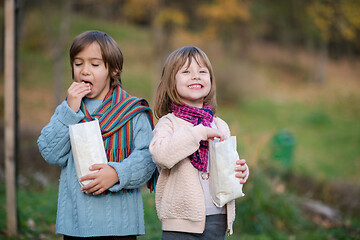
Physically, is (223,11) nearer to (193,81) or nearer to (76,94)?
(193,81)

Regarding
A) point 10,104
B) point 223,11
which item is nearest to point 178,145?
point 10,104

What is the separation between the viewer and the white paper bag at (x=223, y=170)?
2258 mm

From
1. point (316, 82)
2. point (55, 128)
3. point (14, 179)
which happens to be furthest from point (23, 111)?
point (316, 82)

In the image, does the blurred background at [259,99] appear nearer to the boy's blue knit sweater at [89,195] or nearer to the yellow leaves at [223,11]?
the yellow leaves at [223,11]

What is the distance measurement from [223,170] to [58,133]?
0.94 m

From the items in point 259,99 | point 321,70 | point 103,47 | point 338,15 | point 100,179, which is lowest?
point 100,179

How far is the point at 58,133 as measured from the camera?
2340 millimetres

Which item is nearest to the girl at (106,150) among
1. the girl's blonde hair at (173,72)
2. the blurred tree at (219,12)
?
the girl's blonde hair at (173,72)

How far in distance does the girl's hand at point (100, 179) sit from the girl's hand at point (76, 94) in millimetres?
362

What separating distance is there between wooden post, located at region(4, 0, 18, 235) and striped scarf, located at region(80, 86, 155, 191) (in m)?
1.66

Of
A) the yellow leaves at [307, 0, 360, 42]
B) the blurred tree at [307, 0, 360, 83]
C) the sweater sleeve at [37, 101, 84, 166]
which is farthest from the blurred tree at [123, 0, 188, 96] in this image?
the sweater sleeve at [37, 101, 84, 166]

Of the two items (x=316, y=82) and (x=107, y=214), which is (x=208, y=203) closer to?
(x=107, y=214)

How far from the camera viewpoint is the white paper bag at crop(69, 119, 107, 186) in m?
2.27

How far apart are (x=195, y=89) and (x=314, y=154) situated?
8807 millimetres
